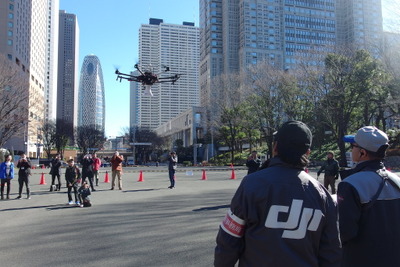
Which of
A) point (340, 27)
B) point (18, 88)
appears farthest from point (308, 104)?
point (340, 27)

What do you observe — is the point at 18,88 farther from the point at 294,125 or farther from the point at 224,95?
the point at 294,125

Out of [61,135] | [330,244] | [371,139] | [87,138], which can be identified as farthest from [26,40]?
[330,244]

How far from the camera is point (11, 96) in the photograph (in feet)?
118

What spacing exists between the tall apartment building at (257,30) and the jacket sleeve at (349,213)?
11103 centimetres

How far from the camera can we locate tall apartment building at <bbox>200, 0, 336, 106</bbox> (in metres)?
116

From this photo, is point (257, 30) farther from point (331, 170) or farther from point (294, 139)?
point (294, 139)

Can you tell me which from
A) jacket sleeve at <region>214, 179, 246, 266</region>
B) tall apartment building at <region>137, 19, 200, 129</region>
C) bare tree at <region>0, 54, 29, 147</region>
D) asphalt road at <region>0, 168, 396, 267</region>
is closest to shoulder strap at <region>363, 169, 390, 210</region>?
jacket sleeve at <region>214, 179, 246, 266</region>

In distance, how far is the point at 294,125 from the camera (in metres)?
2.14

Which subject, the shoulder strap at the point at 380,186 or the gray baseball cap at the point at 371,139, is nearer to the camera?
the shoulder strap at the point at 380,186

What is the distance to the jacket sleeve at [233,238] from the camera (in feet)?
6.50

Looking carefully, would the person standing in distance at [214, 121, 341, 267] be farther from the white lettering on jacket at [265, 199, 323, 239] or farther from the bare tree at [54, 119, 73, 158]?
the bare tree at [54, 119, 73, 158]

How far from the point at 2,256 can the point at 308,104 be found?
35.5 m

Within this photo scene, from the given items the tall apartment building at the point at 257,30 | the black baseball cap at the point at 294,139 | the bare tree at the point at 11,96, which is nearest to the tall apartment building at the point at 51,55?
the tall apartment building at the point at 257,30

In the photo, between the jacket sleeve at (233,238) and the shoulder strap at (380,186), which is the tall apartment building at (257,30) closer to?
the shoulder strap at (380,186)
